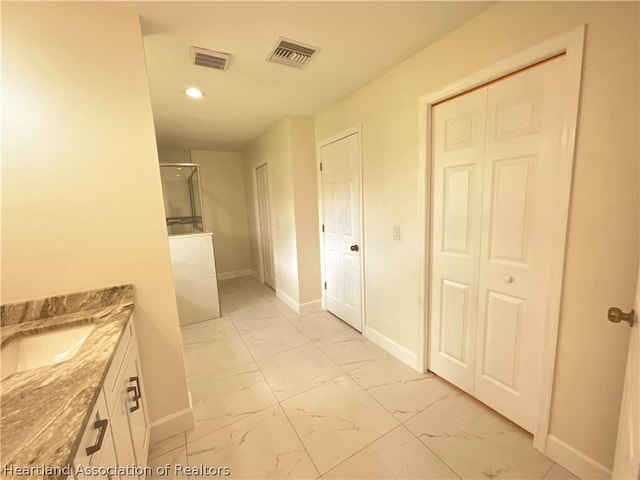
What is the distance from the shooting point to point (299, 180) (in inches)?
120

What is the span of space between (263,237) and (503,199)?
141 inches

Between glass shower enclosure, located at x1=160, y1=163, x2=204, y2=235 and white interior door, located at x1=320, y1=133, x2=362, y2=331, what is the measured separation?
5.69 feet

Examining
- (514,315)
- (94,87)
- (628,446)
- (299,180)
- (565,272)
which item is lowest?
(628,446)

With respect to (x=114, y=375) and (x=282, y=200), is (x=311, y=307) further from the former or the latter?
(x=114, y=375)

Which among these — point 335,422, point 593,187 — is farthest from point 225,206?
point 593,187

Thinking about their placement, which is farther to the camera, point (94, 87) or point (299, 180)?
point (299, 180)

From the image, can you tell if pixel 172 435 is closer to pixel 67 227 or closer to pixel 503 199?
pixel 67 227

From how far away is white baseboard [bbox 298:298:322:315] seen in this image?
3264 mm

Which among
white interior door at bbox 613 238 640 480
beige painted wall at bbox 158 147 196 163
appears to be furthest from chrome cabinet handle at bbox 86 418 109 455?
beige painted wall at bbox 158 147 196 163

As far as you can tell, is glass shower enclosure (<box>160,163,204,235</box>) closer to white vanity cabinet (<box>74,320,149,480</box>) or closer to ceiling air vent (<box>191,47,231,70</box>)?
ceiling air vent (<box>191,47,231,70</box>)

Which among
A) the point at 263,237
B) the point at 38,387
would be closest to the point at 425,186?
the point at 38,387

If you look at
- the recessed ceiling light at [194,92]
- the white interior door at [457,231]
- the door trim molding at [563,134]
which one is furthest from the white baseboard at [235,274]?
the door trim molding at [563,134]

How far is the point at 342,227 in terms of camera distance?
2.81 meters

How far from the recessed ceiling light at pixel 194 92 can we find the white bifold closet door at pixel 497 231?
1849 mm
